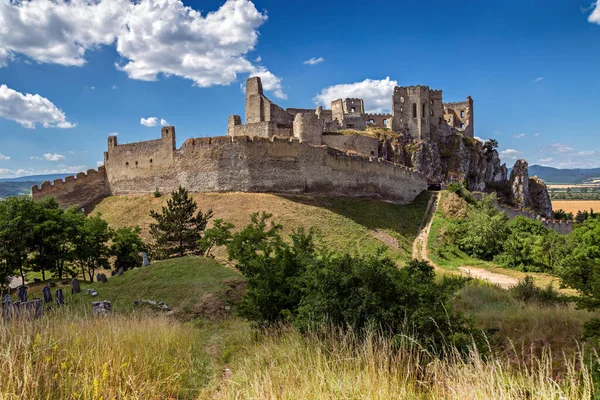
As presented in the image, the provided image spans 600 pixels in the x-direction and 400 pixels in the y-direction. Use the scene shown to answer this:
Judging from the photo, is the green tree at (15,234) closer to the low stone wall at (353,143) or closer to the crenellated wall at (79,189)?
the crenellated wall at (79,189)

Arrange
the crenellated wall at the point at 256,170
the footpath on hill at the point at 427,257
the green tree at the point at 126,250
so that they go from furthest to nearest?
the crenellated wall at the point at 256,170, the green tree at the point at 126,250, the footpath on hill at the point at 427,257

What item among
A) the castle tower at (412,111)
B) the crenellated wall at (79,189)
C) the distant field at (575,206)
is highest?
the castle tower at (412,111)

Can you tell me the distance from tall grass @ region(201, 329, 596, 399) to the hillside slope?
20.1 meters

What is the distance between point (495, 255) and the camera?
106 ft

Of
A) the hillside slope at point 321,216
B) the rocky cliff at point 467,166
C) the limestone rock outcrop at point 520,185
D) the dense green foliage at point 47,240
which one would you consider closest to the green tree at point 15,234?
the dense green foliage at point 47,240

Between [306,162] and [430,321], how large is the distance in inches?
1088

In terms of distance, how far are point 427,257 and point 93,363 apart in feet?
95.0

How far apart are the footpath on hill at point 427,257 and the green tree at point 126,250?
18337 mm

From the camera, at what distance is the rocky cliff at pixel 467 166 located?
198 ft

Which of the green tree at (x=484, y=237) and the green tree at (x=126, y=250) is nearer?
the green tree at (x=126, y=250)

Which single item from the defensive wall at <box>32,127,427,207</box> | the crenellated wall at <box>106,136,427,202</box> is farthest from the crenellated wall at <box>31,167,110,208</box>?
the crenellated wall at <box>106,136,427,202</box>

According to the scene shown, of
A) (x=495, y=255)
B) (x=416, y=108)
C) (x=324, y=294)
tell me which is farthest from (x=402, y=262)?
(x=416, y=108)

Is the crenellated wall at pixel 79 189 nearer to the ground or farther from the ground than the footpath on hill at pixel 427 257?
farther from the ground

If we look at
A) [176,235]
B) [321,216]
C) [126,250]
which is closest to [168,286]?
[176,235]
